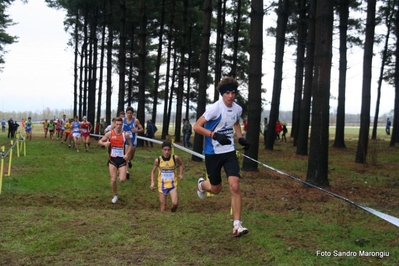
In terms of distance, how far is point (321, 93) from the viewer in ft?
37.7

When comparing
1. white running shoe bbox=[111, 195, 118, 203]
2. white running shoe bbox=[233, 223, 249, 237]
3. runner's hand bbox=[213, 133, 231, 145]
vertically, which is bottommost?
white running shoe bbox=[111, 195, 118, 203]

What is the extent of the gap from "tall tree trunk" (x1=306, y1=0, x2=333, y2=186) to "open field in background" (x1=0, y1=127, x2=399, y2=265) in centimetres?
63

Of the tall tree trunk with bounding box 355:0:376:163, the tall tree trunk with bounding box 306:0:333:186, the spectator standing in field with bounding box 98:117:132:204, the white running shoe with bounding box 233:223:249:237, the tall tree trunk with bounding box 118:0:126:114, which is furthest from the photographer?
the tall tree trunk with bounding box 118:0:126:114

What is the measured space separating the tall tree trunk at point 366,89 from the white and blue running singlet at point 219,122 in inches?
517

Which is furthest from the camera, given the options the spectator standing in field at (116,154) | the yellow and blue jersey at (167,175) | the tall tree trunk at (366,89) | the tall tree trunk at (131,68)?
the tall tree trunk at (131,68)

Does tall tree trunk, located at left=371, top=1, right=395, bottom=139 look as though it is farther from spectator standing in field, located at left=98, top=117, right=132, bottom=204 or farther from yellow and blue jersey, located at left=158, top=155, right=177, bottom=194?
yellow and blue jersey, located at left=158, top=155, right=177, bottom=194

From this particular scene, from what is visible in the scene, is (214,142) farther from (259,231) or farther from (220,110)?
(259,231)

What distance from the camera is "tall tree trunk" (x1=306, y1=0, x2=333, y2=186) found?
1138cm

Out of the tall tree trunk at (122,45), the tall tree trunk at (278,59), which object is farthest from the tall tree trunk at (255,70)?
the tall tree trunk at (122,45)

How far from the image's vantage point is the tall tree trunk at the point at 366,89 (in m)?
17.9

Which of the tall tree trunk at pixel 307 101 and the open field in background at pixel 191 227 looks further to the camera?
the tall tree trunk at pixel 307 101

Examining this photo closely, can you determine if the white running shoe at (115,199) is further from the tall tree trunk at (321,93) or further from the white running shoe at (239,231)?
the tall tree trunk at (321,93)

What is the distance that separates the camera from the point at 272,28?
37719mm

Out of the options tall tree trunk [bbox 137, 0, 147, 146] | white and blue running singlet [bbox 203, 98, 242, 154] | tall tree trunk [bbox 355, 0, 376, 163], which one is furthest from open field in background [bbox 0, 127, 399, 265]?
tall tree trunk [bbox 137, 0, 147, 146]
